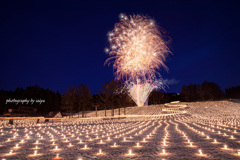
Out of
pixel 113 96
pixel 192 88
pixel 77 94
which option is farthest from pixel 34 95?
pixel 192 88

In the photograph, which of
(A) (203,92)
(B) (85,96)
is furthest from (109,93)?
(A) (203,92)

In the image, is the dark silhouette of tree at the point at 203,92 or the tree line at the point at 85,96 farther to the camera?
the dark silhouette of tree at the point at 203,92

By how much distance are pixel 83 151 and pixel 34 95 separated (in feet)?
198

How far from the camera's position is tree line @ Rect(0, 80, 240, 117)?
3606 centimetres

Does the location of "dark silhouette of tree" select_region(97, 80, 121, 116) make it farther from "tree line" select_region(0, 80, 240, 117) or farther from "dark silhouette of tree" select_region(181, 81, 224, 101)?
"dark silhouette of tree" select_region(181, 81, 224, 101)

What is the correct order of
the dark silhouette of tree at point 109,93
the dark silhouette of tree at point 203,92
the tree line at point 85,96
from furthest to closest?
the dark silhouette of tree at point 203,92 < the tree line at point 85,96 < the dark silhouette of tree at point 109,93

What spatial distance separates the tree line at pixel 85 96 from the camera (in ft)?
118

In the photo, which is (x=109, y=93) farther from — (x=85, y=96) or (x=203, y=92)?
(x=203, y=92)

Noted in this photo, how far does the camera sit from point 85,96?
145ft

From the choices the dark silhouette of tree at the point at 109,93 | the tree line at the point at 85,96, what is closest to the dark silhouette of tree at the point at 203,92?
the tree line at the point at 85,96

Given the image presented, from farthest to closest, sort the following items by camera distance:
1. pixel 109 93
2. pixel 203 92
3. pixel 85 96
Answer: pixel 203 92 → pixel 85 96 → pixel 109 93

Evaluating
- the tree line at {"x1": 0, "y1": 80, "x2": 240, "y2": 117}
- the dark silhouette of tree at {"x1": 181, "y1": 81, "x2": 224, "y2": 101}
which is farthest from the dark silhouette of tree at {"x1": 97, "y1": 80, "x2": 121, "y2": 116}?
the dark silhouette of tree at {"x1": 181, "y1": 81, "x2": 224, "y2": 101}

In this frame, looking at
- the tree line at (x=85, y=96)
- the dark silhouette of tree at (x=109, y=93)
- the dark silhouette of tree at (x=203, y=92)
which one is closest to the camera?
the dark silhouette of tree at (x=109, y=93)

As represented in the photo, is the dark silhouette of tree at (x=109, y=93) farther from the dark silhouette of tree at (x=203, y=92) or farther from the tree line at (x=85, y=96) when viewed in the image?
the dark silhouette of tree at (x=203, y=92)
